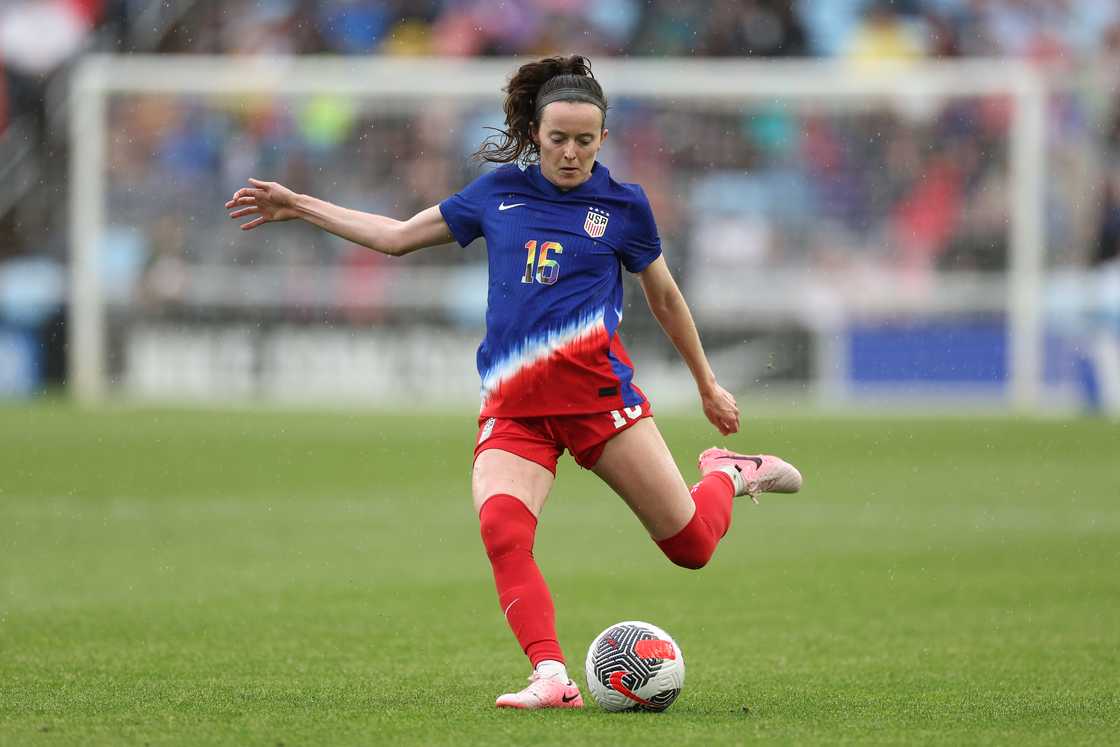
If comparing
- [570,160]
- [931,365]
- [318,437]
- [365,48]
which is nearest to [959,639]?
[570,160]

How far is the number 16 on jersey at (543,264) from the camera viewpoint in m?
6.05

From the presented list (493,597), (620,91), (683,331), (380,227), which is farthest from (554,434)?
(620,91)

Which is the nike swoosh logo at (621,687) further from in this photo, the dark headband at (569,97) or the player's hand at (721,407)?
the dark headband at (569,97)

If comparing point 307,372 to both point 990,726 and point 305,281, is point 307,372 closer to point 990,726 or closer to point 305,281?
point 305,281

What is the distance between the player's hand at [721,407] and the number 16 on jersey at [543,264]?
0.87 metres

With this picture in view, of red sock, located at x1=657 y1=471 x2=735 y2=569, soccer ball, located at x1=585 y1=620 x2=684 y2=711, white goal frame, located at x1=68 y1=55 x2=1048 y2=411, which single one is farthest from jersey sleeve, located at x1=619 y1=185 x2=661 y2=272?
white goal frame, located at x1=68 y1=55 x2=1048 y2=411

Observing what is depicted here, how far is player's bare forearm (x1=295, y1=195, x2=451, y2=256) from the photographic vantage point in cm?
620

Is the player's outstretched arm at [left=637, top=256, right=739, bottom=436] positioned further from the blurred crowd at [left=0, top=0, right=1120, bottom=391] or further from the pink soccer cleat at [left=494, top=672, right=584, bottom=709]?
the blurred crowd at [left=0, top=0, right=1120, bottom=391]

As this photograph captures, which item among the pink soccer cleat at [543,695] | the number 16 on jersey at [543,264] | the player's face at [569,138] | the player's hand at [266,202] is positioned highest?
the player's face at [569,138]

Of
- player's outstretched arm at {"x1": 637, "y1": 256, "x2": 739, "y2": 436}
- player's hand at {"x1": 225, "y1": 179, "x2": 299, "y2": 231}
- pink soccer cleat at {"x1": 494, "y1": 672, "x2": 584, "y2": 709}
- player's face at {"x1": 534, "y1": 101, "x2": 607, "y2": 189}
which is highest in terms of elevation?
player's face at {"x1": 534, "y1": 101, "x2": 607, "y2": 189}

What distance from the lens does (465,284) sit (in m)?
23.1

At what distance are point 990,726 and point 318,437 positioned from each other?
14541 mm

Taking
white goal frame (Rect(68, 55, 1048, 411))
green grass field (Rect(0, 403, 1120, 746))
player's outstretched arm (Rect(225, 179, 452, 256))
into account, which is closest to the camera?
green grass field (Rect(0, 403, 1120, 746))

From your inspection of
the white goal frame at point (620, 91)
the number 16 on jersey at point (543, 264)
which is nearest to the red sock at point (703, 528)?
the number 16 on jersey at point (543, 264)
